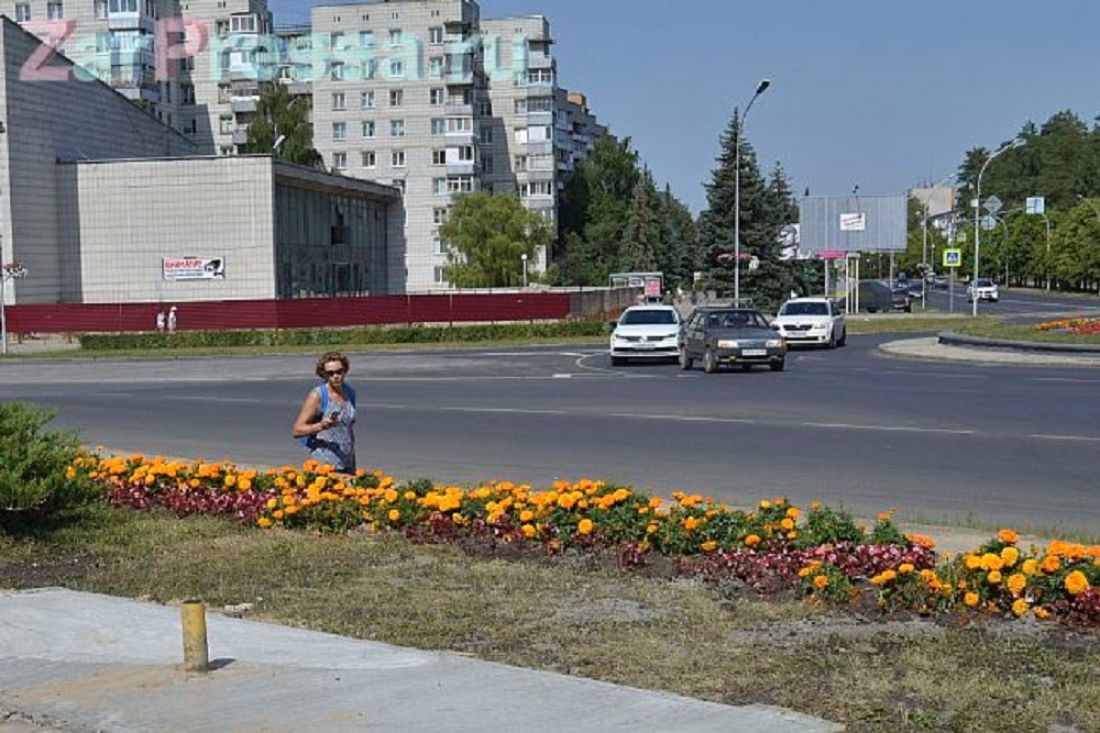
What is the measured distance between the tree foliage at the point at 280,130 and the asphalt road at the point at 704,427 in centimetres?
5460

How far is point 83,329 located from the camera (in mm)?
55906

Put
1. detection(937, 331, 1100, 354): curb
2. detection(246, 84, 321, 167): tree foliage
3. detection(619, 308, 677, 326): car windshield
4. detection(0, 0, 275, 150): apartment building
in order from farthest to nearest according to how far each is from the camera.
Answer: detection(0, 0, 275, 150): apartment building → detection(246, 84, 321, 167): tree foliage → detection(619, 308, 677, 326): car windshield → detection(937, 331, 1100, 354): curb

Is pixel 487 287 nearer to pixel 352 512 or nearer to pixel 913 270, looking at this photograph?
pixel 352 512

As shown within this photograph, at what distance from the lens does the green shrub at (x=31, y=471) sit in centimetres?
961

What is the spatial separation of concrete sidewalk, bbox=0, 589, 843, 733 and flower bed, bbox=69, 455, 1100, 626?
2086 millimetres

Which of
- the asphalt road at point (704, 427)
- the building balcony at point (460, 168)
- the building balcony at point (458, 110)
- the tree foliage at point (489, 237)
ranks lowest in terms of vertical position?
the asphalt road at point (704, 427)

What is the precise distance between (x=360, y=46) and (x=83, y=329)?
4551 cm

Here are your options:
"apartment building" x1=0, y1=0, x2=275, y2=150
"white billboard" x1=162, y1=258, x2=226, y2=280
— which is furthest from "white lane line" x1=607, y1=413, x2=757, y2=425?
"apartment building" x1=0, y1=0, x2=275, y2=150

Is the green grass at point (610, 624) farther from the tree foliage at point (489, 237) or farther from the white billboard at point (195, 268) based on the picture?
the tree foliage at point (489, 237)

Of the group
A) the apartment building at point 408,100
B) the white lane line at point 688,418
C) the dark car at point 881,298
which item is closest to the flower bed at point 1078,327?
the white lane line at point 688,418

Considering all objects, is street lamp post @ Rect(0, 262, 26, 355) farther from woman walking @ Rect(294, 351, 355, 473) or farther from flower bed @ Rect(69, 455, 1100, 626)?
woman walking @ Rect(294, 351, 355, 473)

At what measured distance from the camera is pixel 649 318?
1425 inches

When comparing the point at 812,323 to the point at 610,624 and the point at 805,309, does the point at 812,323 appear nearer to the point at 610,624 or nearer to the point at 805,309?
the point at 805,309

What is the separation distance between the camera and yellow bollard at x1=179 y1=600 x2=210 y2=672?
6.09m
